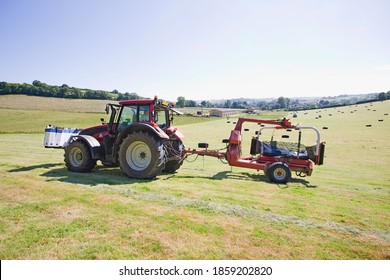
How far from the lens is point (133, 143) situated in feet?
28.0

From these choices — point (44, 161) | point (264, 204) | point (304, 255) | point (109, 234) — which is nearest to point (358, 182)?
point (264, 204)

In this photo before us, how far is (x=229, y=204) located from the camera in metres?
6.01

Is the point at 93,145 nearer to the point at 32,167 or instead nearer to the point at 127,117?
the point at 127,117

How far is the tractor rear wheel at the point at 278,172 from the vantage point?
8492mm

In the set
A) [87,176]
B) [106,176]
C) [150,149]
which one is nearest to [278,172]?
[150,149]

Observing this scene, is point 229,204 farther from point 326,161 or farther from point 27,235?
point 326,161

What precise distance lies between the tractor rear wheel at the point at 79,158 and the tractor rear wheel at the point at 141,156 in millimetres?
1209

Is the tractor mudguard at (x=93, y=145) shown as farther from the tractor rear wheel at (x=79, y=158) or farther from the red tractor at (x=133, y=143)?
the tractor rear wheel at (x=79, y=158)

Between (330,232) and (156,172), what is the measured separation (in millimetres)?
4991

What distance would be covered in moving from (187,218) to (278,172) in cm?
454

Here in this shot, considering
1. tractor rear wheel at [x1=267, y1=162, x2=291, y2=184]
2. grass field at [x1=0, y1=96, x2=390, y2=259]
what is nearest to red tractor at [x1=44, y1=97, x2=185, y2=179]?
grass field at [x1=0, y1=96, x2=390, y2=259]

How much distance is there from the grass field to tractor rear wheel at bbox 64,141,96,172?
37cm

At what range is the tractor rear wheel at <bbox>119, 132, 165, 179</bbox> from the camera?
26.6 ft

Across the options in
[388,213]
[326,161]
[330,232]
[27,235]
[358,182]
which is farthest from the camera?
[326,161]
